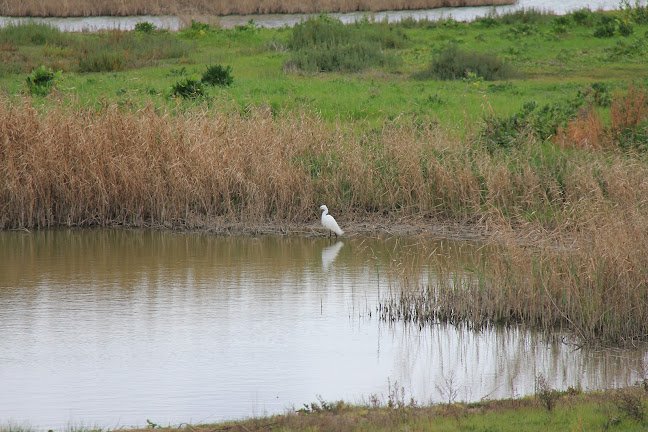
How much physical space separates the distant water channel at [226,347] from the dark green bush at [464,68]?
1091 centimetres

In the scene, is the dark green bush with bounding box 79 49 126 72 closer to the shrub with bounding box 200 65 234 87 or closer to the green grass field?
the green grass field

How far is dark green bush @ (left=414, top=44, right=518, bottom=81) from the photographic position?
20867 mm

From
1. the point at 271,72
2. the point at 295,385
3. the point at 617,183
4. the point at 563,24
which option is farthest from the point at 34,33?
the point at 295,385

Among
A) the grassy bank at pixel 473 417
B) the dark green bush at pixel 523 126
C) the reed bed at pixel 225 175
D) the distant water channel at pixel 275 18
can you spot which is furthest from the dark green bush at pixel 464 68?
the grassy bank at pixel 473 417

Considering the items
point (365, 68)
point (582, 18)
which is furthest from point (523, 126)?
point (582, 18)

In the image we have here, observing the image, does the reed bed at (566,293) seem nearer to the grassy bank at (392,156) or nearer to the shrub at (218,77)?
the grassy bank at (392,156)

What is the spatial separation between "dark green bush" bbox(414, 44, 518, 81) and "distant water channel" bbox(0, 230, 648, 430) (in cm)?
1091

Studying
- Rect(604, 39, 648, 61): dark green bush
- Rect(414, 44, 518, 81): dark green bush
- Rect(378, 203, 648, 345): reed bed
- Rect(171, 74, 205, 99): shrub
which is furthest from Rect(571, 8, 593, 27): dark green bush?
Rect(378, 203, 648, 345): reed bed

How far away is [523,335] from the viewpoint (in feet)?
24.9

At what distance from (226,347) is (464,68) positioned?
15136mm

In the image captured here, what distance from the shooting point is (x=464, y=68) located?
21.0 metres

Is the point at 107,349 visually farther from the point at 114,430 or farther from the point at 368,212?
the point at 368,212

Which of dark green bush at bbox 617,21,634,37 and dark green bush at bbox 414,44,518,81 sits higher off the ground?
dark green bush at bbox 617,21,634,37

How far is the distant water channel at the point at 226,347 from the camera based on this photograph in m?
6.07
